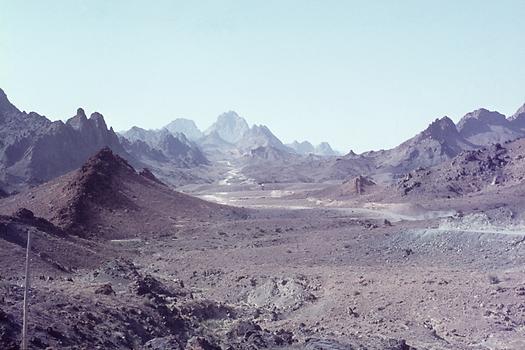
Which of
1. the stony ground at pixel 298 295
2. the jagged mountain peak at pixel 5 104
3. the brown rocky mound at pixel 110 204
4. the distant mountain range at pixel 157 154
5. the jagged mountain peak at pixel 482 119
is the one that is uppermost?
the jagged mountain peak at pixel 482 119

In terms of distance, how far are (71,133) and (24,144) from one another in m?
11.9

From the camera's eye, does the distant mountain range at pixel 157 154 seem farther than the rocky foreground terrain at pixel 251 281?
Yes

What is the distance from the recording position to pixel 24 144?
11056 cm

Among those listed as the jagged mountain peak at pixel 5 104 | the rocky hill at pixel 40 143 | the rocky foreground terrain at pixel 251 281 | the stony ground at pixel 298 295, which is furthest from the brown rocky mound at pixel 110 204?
the jagged mountain peak at pixel 5 104

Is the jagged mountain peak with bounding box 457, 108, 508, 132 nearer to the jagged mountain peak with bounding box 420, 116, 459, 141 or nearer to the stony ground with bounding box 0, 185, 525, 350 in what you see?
the jagged mountain peak with bounding box 420, 116, 459, 141

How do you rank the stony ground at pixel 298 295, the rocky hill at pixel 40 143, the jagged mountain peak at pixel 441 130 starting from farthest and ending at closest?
the jagged mountain peak at pixel 441 130, the rocky hill at pixel 40 143, the stony ground at pixel 298 295

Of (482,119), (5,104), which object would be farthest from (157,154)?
(482,119)

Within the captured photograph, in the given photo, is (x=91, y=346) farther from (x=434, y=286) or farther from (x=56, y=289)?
(x=434, y=286)

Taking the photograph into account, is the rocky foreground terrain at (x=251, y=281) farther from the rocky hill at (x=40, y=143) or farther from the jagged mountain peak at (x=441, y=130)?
the jagged mountain peak at (x=441, y=130)

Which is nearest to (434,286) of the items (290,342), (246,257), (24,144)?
(290,342)

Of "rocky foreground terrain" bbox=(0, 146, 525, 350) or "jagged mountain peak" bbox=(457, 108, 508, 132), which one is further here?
"jagged mountain peak" bbox=(457, 108, 508, 132)

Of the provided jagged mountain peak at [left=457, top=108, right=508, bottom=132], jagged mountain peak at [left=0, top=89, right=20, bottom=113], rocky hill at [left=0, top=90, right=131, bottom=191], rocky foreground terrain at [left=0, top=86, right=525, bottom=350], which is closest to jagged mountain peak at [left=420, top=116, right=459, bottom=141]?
jagged mountain peak at [left=457, top=108, right=508, bottom=132]

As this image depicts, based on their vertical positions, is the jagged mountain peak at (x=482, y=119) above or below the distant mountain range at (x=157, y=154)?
above

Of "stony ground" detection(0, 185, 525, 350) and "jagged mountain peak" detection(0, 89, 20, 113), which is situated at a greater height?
"jagged mountain peak" detection(0, 89, 20, 113)
